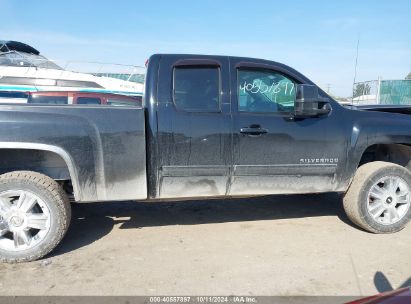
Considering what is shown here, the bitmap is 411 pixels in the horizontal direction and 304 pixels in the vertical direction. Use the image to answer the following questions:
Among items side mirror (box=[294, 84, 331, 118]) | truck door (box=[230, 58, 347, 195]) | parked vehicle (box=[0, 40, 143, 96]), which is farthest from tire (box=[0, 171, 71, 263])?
parked vehicle (box=[0, 40, 143, 96])

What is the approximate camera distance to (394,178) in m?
4.42

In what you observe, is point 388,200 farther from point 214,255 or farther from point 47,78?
point 47,78

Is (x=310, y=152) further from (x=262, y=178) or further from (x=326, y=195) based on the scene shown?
(x=326, y=195)

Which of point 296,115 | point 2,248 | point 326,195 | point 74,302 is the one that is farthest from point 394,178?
point 2,248

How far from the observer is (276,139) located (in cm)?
410

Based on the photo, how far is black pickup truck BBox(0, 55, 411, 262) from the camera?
3.66 metres

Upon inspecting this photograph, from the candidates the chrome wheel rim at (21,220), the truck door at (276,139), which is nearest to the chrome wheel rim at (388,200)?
the truck door at (276,139)

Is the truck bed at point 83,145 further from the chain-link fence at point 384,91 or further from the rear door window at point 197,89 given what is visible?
the chain-link fence at point 384,91

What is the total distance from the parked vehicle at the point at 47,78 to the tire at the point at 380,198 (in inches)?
262

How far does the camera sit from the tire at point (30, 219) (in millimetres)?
3670

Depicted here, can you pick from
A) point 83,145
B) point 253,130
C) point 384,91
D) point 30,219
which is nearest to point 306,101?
point 253,130

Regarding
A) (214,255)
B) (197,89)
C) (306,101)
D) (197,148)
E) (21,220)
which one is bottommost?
(214,255)

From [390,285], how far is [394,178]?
4.79ft

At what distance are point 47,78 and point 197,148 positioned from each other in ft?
26.2
